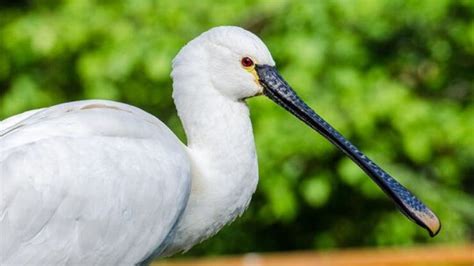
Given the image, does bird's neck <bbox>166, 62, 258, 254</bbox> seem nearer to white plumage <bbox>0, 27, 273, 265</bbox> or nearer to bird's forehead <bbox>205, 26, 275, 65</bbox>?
white plumage <bbox>0, 27, 273, 265</bbox>

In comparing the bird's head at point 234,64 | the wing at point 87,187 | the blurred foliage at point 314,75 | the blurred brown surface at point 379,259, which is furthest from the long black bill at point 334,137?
the blurred foliage at point 314,75

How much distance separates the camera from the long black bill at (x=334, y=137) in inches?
210

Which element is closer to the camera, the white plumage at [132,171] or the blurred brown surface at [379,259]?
the white plumage at [132,171]

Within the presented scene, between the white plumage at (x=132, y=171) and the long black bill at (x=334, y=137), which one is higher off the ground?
the white plumage at (x=132, y=171)

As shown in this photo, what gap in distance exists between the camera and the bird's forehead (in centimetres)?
523

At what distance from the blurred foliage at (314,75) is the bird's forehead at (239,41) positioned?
312cm

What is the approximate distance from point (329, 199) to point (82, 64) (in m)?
1.93

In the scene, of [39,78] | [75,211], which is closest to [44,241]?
[75,211]

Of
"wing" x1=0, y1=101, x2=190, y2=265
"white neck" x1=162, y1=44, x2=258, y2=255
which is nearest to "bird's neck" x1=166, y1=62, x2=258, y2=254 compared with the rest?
"white neck" x1=162, y1=44, x2=258, y2=255

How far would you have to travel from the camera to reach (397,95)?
860cm

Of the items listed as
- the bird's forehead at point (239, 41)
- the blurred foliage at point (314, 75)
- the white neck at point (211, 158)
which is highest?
the bird's forehead at point (239, 41)

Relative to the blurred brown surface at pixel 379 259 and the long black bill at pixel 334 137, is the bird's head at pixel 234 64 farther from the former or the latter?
the blurred brown surface at pixel 379 259

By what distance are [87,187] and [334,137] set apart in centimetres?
111

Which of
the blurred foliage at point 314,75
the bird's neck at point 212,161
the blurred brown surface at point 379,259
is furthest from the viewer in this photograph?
the blurred foliage at point 314,75
